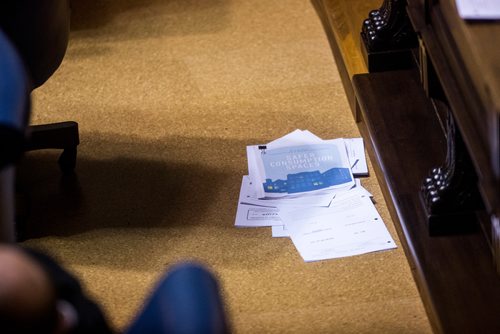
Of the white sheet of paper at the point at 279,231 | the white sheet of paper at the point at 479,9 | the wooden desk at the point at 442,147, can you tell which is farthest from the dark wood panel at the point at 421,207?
the white sheet of paper at the point at 479,9

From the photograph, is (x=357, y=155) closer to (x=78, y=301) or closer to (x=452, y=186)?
(x=452, y=186)

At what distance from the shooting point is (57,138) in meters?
2.57

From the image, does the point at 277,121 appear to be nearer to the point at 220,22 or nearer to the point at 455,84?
the point at 220,22

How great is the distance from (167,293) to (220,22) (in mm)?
2463

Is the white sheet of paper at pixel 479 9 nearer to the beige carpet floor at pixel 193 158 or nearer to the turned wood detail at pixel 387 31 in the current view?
the beige carpet floor at pixel 193 158

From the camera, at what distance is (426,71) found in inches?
84.8

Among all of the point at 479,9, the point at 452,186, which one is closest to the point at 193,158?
the point at 452,186

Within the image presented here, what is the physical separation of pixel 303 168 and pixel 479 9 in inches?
35.9

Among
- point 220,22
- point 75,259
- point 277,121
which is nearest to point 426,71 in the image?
point 277,121

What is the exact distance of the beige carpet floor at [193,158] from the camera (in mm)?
2170

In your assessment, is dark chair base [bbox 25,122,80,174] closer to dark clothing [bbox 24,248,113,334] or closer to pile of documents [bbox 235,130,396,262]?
pile of documents [bbox 235,130,396,262]

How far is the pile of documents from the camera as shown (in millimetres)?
2318

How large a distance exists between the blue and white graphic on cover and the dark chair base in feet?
1.73

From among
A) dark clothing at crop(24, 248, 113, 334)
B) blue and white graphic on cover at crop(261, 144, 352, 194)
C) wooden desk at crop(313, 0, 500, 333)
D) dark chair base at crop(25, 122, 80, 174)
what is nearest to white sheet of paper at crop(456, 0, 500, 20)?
wooden desk at crop(313, 0, 500, 333)
